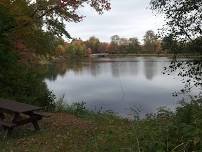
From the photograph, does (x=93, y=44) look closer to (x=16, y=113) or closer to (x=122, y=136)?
(x=16, y=113)

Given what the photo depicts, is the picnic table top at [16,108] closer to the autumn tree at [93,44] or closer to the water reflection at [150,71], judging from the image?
the water reflection at [150,71]

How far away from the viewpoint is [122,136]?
6262 millimetres

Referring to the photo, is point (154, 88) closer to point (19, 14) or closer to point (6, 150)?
point (19, 14)

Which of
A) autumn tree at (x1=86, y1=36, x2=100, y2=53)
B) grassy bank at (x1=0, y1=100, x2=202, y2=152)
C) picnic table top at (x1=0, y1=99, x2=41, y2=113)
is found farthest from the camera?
autumn tree at (x1=86, y1=36, x2=100, y2=53)

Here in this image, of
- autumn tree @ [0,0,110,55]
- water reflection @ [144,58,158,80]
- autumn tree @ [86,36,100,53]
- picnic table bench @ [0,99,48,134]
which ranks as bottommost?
water reflection @ [144,58,158,80]

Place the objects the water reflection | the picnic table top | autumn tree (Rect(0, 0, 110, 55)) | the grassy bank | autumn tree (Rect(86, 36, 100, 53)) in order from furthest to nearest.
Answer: autumn tree (Rect(86, 36, 100, 53)) < the water reflection < autumn tree (Rect(0, 0, 110, 55)) < the picnic table top < the grassy bank

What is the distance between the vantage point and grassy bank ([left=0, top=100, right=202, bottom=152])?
183 inches

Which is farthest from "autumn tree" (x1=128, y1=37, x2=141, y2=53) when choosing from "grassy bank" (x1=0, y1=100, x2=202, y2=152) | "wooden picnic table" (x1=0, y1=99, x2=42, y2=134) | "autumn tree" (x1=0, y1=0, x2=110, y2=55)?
"wooden picnic table" (x1=0, y1=99, x2=42, y2=134)

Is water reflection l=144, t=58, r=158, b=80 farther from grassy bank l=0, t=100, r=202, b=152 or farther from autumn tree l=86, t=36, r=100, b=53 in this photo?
autumn tree l=86, t=36, r=100, b=53

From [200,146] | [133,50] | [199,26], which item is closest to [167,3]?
[199,26]

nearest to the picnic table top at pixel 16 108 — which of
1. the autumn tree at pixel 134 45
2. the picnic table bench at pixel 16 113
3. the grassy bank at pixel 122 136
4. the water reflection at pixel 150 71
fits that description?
the picnic table bench at pixel 16 113

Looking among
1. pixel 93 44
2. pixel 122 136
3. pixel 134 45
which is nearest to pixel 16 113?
pixel 122 136

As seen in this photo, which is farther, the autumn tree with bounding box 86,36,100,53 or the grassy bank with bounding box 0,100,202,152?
the autumn tree with bounding box 86,36,100,53

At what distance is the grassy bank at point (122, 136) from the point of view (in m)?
4.66
